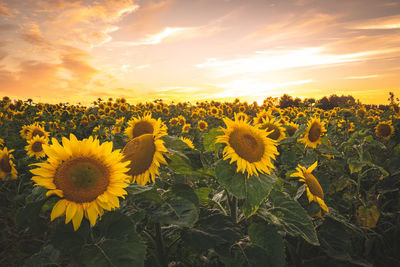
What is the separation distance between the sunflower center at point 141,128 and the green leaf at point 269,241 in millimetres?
1450

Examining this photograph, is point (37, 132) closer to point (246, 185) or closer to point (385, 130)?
point (246, 185)

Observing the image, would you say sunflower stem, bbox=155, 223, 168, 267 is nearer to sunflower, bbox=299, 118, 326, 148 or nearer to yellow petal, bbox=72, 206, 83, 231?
yellow petal, bbox=72, 206, 83, 231

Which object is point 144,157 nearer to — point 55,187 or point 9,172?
point 55,187

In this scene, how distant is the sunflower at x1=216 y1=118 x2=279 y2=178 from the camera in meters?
1.66

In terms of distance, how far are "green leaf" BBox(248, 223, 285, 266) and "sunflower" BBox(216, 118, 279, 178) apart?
376 mm

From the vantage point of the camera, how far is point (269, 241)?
5.13ft

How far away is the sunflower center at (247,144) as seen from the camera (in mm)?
1694

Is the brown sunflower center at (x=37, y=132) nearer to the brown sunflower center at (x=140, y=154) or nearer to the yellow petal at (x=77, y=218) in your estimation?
the brown sunflower center at (x=140, y=154)

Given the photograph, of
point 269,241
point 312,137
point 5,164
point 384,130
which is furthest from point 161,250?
point 384,130

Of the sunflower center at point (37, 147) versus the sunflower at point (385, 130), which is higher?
the sunflower center at point (37, 147)

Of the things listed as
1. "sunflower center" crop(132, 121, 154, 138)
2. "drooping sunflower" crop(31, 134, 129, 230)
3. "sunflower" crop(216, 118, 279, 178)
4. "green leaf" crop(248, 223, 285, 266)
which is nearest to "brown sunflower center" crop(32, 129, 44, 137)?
"sunflower center" crop(132, 121, 154, 138)

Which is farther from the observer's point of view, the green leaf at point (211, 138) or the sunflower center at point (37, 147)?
the sunflower center at point (37, 147)

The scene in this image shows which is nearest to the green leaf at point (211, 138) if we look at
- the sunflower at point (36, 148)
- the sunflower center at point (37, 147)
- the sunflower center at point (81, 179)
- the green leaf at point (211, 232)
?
the green leaf at point (211, 232)

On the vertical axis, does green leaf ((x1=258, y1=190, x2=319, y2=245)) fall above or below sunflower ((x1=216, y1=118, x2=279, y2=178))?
below
